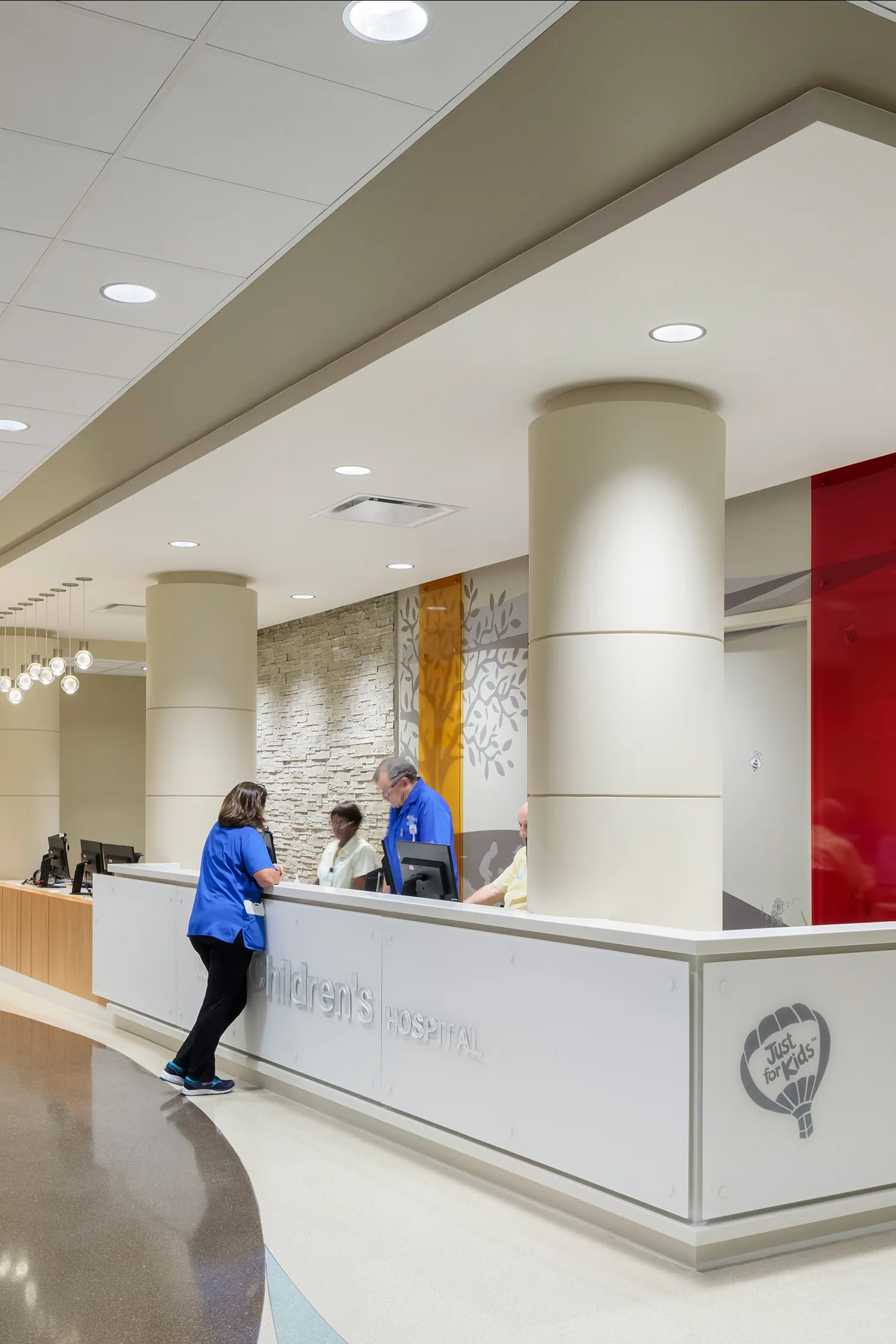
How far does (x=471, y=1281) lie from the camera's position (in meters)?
3.71

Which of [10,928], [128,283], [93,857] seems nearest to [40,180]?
[128,283]

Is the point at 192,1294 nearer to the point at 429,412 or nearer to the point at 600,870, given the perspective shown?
the point at 600,870

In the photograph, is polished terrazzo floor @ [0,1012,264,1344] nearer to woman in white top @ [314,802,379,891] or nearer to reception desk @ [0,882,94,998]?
woman in white top @ [314,802,379,891]

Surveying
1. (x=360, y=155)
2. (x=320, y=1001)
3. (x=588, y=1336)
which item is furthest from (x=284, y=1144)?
(x=360, y=155)

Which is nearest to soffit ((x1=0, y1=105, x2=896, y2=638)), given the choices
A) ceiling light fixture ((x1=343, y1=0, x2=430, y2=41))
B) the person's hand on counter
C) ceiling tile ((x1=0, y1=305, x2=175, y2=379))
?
ceiling tile ((x1=0, y1=305, x2=175, y2=379))

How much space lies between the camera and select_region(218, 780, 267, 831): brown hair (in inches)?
251

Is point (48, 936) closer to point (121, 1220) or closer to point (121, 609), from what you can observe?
point (121, 609)

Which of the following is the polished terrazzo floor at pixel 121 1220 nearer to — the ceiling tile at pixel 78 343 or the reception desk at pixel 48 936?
the reception desk at pixel 48 936

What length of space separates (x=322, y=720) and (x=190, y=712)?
2447 millimetres

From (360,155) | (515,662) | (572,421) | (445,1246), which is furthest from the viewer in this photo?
(515,662)

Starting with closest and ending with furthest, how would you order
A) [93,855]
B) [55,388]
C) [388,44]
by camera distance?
[388,44], [55,388], [93,855]

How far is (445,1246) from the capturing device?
4.01m

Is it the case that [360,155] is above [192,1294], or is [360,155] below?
above

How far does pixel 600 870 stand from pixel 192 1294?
6.65ft
